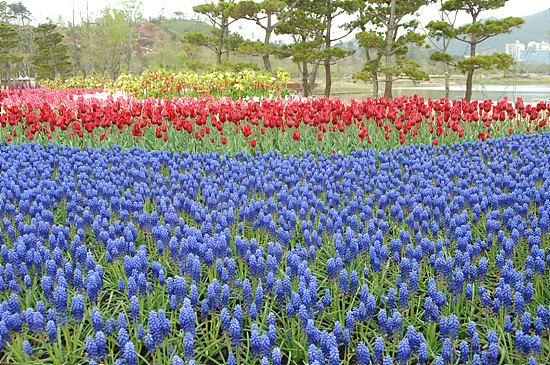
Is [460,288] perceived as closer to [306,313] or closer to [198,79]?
[306,313]

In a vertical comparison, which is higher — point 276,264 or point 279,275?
point 276,264

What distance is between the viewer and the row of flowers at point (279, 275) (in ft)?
8.49

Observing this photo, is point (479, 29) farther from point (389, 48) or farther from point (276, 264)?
→ point (276, 264)

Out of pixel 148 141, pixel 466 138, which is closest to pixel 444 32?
pixel 466 138

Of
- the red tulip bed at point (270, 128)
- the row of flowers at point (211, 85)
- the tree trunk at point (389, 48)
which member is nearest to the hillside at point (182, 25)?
the tree trunk at point (389, 48)

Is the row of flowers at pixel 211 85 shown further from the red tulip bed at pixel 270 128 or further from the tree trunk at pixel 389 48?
the red tulip bed at pixel 270 128

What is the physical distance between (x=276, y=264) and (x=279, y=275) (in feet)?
1.12

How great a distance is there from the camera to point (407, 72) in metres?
20.3

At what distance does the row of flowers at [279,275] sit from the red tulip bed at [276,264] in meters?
0.02

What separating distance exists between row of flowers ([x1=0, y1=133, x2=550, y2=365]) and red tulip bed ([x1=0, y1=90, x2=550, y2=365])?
2 cm

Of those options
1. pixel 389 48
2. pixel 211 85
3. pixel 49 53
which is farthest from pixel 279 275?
pixel 49 53

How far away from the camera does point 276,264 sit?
3.28 m

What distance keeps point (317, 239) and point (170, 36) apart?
162 meters

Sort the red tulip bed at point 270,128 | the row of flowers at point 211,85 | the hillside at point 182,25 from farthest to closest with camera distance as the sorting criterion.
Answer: the hillside at point 182,25 < the row of flowers at point 211,85 < the red tulip bed at point 270,128
